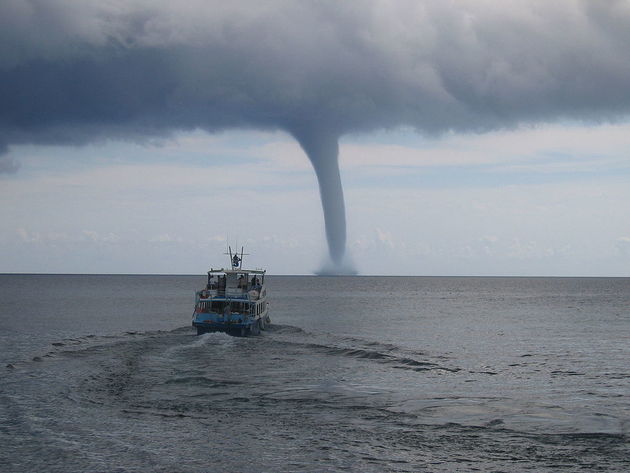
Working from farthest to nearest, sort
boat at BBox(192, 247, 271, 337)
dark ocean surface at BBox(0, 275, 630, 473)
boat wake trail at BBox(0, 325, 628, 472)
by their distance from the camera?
boat at BBox(192, 247, 271, 337) < dark ocean surface at BBox(0, 275, 630, 473) < boat wake trail at BBox(0, 325, 628, 472)

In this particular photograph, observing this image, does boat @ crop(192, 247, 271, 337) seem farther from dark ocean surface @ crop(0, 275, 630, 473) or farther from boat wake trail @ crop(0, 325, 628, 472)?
boat wake trail @ crop(0, 325, 628, 472)

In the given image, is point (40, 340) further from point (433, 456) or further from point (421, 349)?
point (433, 456)

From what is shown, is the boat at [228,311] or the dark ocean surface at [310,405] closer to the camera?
the dark ocean surface at [310,405]

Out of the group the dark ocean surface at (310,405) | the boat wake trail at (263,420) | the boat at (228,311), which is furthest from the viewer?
the boat at (228,311)

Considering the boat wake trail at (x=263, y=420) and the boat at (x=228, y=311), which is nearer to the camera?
the boat wake trail at (x=263, y=420)

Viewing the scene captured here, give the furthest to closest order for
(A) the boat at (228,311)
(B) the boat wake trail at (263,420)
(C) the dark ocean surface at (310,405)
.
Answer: (A) the boat at (228,311) < (C) the dark ocean surface at (310,405) < (B) the boat wake trail at (263,420)

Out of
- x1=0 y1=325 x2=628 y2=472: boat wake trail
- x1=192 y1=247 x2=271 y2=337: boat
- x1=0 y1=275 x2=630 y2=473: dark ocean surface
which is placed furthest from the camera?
x1=192 y1=247 x2=271 y2=337: boat

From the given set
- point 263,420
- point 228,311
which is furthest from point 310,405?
point 228,311

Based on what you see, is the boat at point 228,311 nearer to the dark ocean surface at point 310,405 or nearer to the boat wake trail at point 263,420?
the dark ocean surface at point 310,405

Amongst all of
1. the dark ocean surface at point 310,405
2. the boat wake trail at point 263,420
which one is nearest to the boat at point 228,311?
the dark ocean surface at point 310,405

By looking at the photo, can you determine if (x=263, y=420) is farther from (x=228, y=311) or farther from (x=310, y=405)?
(x=228, y=311)

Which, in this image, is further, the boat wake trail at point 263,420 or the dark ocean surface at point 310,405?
the dark ocean surface at point 310,405

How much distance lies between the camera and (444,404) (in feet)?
127

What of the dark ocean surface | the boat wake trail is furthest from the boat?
the boat wake trail
